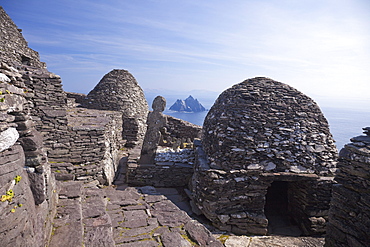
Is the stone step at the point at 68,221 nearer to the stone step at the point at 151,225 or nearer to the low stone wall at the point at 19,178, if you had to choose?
the low stone wall at the point at 19,178

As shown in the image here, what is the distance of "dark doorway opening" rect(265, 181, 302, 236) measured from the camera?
6078 millimetres

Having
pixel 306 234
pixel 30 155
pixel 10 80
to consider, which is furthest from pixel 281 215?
pixel 10 80

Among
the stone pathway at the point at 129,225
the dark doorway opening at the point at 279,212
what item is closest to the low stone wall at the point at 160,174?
the stone pathway at the point at 129,225

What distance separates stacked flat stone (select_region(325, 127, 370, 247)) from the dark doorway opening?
144cm

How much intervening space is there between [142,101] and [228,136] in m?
10.6

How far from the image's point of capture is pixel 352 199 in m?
4.32

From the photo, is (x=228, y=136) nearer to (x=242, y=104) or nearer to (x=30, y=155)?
(x=242, y=104)

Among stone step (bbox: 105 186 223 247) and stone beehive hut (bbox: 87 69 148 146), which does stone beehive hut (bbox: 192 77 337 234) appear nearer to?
stone step (bbox: 105 186 223 247)

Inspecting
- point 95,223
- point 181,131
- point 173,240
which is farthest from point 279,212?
point 181,131

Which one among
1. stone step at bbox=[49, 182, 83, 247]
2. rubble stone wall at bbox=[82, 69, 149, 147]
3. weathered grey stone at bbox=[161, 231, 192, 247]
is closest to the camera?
stone step at bbox=[49, 182, 83, 247]

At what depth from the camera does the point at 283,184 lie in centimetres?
763

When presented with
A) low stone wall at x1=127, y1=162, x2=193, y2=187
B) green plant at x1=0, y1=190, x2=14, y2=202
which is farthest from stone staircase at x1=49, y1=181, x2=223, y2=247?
low stone wall at x1=127, y1=162, x2=193, y2=187

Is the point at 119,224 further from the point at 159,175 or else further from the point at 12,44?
the point at 12,44

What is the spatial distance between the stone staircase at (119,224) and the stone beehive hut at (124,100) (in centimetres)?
829
